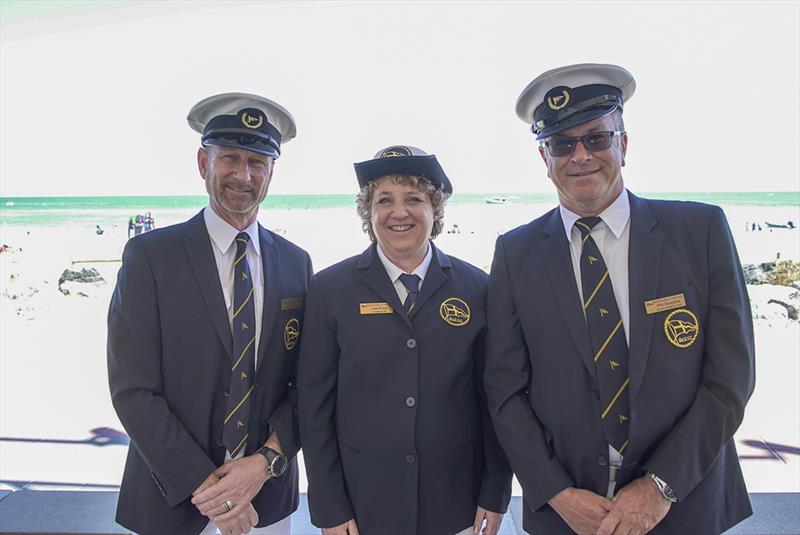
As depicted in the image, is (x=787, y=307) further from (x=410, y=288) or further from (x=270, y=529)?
(x=270, y=529)

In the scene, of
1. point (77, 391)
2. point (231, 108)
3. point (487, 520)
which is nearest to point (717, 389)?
point (487, 520)

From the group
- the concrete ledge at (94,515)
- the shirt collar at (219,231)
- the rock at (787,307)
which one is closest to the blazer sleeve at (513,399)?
the shirt collar at (219,231)

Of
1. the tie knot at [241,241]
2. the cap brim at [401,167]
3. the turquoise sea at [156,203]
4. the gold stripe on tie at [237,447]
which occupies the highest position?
the turquoise sea at [156,203]

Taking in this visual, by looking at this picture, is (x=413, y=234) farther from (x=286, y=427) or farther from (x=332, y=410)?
(x=286, y=427)

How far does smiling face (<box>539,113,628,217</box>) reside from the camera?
4.71ft

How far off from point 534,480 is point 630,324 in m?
0.52

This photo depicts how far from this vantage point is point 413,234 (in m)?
1.63

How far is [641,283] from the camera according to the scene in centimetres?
137

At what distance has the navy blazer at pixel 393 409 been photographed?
1532mm

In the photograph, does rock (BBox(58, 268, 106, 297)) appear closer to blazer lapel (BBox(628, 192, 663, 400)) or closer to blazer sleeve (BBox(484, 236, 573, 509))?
blazer sleeve (BBox(484, 236, 573, 509))

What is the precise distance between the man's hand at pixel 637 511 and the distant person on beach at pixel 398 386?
1.26ft

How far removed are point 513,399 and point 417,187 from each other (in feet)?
2.45

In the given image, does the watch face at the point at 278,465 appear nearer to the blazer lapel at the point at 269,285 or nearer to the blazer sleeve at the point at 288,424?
the blazer sleeve at the point at 288,424

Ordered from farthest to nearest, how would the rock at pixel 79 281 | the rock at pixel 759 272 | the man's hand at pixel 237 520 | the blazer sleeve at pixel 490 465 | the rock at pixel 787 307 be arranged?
the rock at pixel 79 281 → the rock at pixel 759 272 → the rock at pixel 787 307 → the blazer sleeve at pixel 490 465 → the man's hand at pixel 237 520
